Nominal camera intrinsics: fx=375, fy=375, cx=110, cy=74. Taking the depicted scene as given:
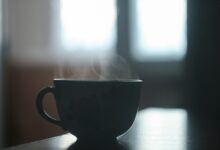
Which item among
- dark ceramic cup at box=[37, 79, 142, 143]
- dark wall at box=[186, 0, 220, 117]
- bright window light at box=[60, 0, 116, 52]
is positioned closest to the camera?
dark ceramic cup at box=[37, 79, 142, 143]

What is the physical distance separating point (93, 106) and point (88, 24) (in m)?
1.69

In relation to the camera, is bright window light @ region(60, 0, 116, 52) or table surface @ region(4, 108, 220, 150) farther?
bright window light @ region(60, 0, 116, 52)

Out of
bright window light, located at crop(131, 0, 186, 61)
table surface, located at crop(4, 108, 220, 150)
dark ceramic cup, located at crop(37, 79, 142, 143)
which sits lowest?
table surface, located at crop(4, 108, 220, 150)

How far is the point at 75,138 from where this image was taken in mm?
439

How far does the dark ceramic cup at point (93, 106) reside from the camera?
394 mm

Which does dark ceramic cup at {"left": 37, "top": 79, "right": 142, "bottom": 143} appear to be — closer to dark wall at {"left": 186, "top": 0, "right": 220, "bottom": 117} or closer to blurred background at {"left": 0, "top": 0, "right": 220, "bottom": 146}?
blurred background at {"left": 0, "top": 0, "right": 220, "bottom": 146}

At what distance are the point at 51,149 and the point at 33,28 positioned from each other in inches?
73.9

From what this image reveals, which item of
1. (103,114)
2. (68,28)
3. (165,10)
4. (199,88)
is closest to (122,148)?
(103,114)

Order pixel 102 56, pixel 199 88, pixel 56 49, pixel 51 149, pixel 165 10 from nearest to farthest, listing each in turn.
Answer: pixel 51 149 → pixel 199 88 → pixel 165 10 → pixel 102 56 → pixel 56 49

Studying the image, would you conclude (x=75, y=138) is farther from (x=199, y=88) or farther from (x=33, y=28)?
(x=33, y=28)

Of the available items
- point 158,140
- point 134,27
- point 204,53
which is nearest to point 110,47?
point 134,27

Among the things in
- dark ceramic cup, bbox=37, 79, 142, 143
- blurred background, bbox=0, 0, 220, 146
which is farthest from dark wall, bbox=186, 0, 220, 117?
dark ceramic cup, bbox=37, 79, 142, 143

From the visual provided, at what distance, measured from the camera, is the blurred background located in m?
1.65

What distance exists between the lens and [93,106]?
39 centimetres
